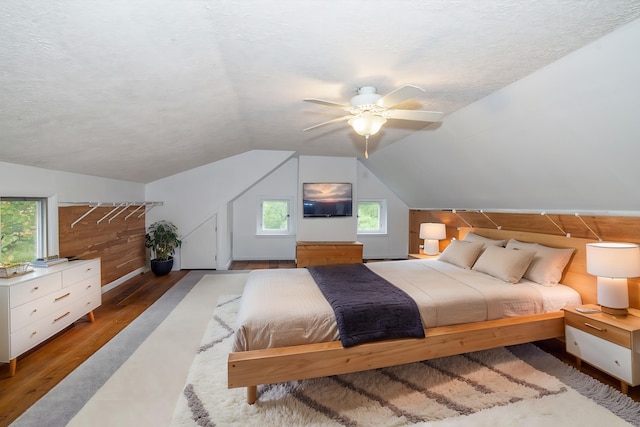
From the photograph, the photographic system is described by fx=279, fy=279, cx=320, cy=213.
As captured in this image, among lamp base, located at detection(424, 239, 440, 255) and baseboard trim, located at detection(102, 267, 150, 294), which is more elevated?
lamp base, located at detection(424, 239, 440, 255)

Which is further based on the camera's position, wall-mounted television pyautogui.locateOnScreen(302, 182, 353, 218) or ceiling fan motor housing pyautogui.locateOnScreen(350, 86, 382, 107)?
wall-mounted television pyautogui.locateOnScreen(302, 182, 353, 218)

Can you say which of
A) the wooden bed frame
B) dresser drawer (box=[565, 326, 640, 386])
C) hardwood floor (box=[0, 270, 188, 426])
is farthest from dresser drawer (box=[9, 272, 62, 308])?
dresser drawer (box=[565, 326, 640, 386])

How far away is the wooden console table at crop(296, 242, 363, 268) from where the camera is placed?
16.2ft

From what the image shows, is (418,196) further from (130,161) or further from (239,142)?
(130,161)

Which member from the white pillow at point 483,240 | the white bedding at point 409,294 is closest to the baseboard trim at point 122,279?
the white bedding at point 409,294

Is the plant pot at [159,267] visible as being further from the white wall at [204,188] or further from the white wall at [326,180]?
the white wall at [326,180]

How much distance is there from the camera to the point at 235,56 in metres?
1.85

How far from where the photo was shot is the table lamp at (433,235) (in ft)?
15.0

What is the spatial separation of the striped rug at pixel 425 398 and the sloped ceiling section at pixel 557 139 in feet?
4.99

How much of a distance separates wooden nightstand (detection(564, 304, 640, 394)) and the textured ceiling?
201 centimetres

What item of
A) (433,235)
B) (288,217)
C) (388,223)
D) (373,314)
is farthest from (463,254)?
(288,217)

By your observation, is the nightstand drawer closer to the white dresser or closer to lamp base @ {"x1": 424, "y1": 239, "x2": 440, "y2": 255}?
lamp base @ {"x1": 424, "y1": 239, "x2": 440, "y2": 255}

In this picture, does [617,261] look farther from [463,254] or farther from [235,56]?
[235,56]

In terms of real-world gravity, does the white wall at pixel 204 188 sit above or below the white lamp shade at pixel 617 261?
above
